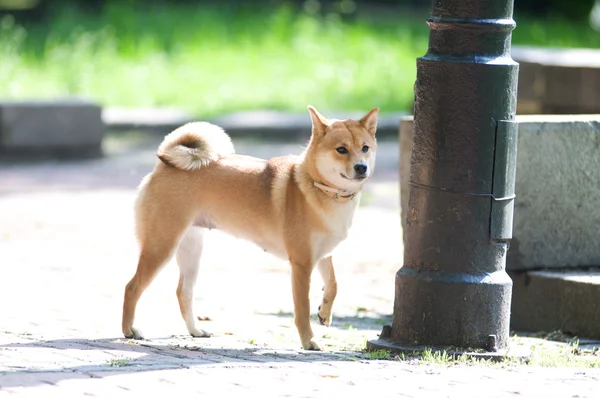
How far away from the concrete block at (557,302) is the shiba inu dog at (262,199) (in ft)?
4.82

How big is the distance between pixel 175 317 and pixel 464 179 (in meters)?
2.30

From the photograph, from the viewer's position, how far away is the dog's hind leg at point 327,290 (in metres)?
6.75

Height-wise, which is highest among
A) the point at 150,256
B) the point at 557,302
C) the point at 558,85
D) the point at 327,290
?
the point at 558,85

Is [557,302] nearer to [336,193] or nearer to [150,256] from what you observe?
[336,193]

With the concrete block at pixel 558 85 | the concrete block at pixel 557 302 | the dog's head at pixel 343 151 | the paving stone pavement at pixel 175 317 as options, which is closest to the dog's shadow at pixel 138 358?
the paving stone pavement at pixel 175 317

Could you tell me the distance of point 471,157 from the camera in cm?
583

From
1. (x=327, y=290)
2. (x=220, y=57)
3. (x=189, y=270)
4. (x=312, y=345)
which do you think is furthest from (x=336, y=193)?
→ (x=220, y=57)

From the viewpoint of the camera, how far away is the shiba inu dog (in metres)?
6.35

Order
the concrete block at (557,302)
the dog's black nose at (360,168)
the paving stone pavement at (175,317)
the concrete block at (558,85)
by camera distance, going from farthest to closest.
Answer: the concrete block at (558,85), the concrete block at (557,302), the dog's black nose at (360,168), the paving stone pavement at (175,317)

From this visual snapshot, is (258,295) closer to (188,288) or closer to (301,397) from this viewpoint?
(188,288)

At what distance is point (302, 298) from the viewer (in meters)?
6.37

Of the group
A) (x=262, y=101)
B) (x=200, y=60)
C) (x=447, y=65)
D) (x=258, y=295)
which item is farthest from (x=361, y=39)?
(x=447, y=65)

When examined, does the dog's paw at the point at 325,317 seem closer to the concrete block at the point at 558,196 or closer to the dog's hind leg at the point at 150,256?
the dog's hind leg at the point at 150,256

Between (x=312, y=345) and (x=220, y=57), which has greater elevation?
(x=220, y=57)
